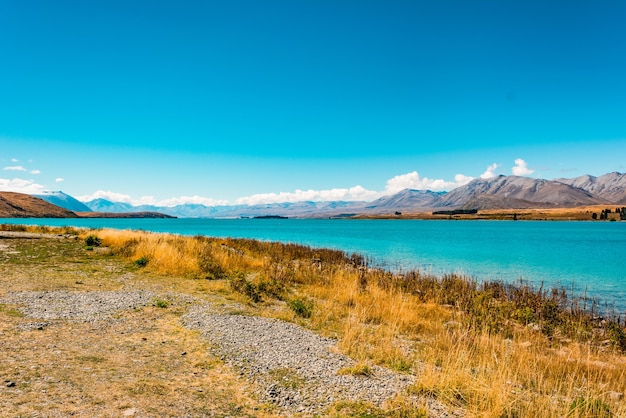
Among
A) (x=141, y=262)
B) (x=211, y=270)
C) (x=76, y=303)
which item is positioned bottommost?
(x=211, y=270)

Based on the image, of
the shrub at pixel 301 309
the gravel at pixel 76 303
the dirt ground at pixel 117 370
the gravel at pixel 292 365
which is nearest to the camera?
the dirt ground at pixel 117 370

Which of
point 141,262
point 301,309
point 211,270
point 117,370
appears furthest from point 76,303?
point 141,262

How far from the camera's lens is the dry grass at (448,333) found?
7.37m

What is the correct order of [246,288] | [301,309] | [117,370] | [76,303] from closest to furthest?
[117,370] → [76,303] → [301,309] → [246,288]

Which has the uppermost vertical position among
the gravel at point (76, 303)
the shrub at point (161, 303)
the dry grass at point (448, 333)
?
the gravel at point (76, 303)

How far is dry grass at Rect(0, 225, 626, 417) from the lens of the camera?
7.37m

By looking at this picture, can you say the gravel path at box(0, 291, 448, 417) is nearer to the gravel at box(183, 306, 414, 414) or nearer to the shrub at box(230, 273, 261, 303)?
the gravel at box(183, 306, 414, 414)

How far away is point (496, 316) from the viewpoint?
1584cm

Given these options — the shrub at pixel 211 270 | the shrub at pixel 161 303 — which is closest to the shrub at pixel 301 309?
the shrub at pixel 161 303

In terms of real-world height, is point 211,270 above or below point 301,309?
above

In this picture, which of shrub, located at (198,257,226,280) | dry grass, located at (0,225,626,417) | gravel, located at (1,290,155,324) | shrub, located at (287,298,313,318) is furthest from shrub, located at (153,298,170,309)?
shrub, located at (198,257,226,280)

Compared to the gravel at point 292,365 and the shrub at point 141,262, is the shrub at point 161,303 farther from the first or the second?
the shrub at point 141,262

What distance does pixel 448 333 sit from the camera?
11.8 meters

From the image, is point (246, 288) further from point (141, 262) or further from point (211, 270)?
point (141, 262)
